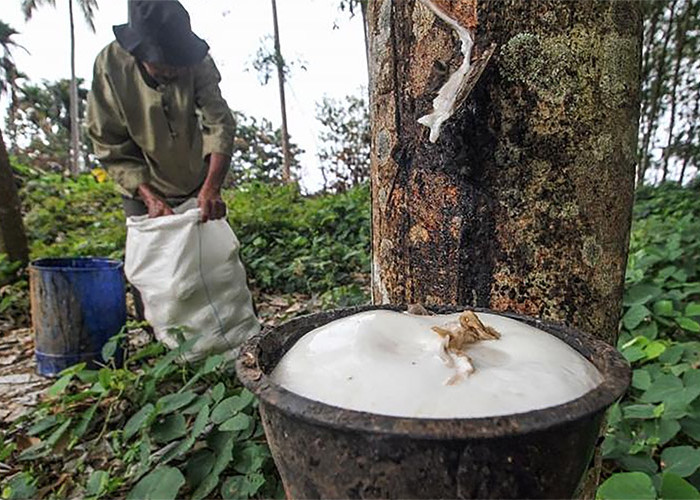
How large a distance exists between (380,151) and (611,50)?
→ 49 centimetres

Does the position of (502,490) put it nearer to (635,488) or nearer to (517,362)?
(517,362)

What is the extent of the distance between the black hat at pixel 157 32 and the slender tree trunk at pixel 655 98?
7693mm

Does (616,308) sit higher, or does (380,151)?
(380,151)

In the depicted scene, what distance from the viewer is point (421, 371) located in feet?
1.99

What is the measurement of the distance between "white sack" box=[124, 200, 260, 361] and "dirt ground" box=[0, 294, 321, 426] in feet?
1.27

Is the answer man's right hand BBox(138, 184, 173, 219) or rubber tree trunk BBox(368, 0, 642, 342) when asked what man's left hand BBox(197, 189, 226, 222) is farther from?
rubber tree trunk BBox(368, 0, 642, 342)

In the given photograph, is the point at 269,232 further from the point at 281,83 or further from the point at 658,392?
the point at 281,83

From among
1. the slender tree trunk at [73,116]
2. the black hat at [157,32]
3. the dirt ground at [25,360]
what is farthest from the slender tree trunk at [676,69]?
the slender tree trunk at [73,116]

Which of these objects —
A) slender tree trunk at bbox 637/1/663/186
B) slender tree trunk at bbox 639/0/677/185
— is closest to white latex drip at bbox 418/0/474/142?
slender tree trunk at bbox 637/1/663/186

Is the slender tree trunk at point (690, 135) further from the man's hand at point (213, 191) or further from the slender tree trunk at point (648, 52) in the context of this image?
the man's hand at point (213, 191)

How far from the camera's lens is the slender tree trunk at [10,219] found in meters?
3.61

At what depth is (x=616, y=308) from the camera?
108 centimetres

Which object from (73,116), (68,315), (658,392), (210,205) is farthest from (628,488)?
(73,116)

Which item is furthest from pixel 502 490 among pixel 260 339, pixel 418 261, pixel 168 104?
pixel 168 104
